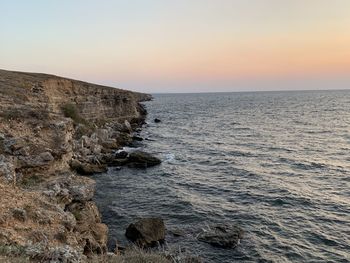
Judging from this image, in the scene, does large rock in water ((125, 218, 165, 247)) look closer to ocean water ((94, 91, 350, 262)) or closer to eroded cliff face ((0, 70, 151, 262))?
ocean water ((94, 91, 350, 262))

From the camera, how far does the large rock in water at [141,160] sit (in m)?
39.1

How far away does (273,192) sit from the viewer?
29125 mm

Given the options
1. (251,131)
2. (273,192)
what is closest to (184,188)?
(273,192)

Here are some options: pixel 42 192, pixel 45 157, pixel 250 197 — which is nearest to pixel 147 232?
pixel 42 192

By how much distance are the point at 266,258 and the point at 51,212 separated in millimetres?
11165

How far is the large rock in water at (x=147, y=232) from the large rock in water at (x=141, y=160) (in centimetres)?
1783

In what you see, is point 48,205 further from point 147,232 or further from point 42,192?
point 147,232

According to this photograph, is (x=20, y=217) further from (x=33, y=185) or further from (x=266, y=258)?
(x=266, y=258)

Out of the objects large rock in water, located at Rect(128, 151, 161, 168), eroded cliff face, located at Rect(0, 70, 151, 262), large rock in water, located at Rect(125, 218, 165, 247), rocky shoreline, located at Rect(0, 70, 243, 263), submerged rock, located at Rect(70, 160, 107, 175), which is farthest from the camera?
large rock in water, located at Rect(128, 151, 161, 168)

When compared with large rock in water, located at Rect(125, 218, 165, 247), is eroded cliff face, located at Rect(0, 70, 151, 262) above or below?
above

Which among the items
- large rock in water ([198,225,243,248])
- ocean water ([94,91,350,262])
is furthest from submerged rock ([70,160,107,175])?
large rock in water ([198,225,243,248])

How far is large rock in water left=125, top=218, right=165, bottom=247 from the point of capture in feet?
66.0

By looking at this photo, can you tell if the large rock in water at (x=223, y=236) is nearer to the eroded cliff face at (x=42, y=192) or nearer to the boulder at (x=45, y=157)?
the eroded cliff face at (x=42, y=192)

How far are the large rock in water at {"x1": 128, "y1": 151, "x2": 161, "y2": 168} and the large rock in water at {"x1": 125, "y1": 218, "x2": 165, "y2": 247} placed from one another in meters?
17.8
